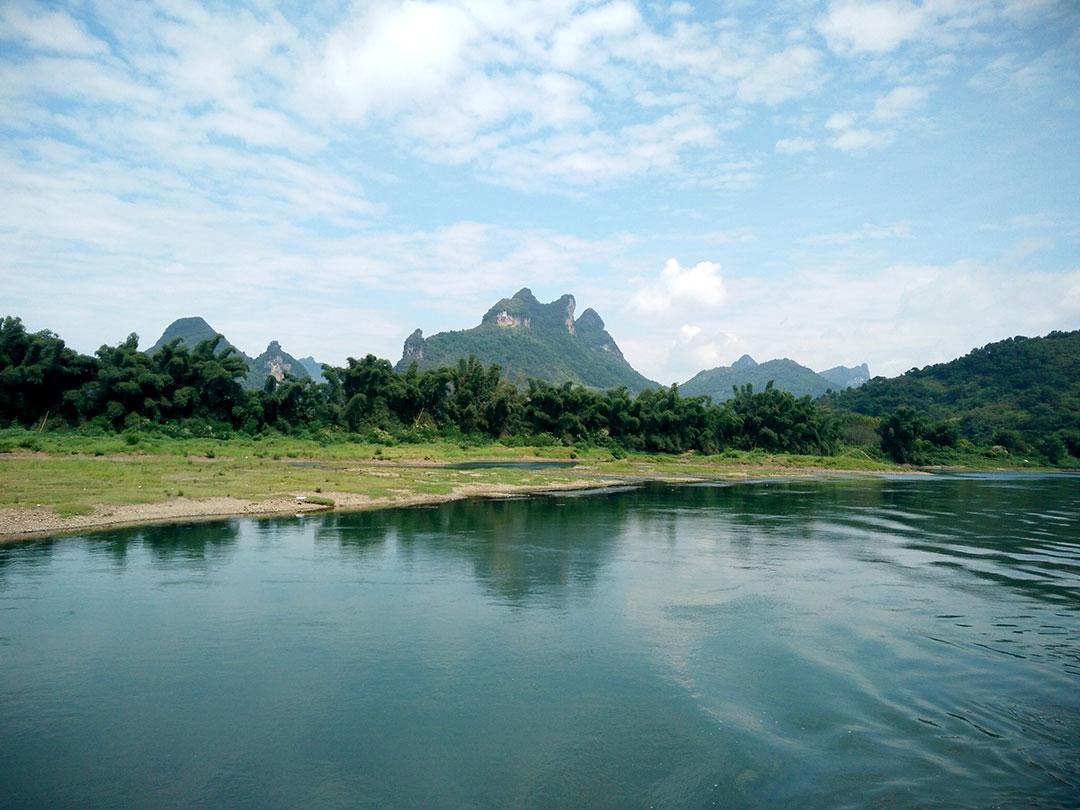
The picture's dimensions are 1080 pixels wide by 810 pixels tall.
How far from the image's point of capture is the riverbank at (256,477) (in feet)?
86.0

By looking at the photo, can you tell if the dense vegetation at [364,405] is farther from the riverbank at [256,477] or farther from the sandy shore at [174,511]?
the sandy shore at [174,511]

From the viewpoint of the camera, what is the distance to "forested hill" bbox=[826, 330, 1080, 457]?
10800cm

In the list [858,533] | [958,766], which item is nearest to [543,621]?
[958,766]

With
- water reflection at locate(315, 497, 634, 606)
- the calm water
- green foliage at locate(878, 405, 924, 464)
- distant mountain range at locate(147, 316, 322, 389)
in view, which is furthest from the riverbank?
distant mountain range at locate(147, 316, 322, 389)

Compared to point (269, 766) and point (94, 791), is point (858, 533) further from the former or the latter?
point (94, 791)

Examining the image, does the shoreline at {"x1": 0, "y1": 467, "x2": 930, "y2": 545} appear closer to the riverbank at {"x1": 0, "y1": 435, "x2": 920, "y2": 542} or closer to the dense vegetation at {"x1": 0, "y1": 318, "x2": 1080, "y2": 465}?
the riverbank at {"x1": 0, "y1": 435, "x2": 920, "y2": 542}

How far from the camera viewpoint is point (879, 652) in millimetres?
13961

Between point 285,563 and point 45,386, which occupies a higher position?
point 45,386

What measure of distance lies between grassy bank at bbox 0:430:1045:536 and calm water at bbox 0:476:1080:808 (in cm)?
434

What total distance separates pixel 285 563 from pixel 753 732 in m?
15.3

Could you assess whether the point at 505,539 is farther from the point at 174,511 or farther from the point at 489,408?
the point at 489,408

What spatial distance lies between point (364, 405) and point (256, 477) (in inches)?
1526

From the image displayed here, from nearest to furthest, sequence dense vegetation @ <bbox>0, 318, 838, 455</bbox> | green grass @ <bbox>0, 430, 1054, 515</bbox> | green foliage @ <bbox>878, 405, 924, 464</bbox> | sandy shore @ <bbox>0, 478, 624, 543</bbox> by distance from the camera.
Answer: sandy shore @ <bbox>0, 478, 624, 543</bbox>
green grass @ <bbox>0, 430, 1054, 515</bbox>
dense vegetation @ <bbox>0, 318, 838, 455</bbox>
green foliage @ <bbox>878, 405, 924, 464</bbox>

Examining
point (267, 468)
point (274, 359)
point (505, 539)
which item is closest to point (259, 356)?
point (274, 359)
